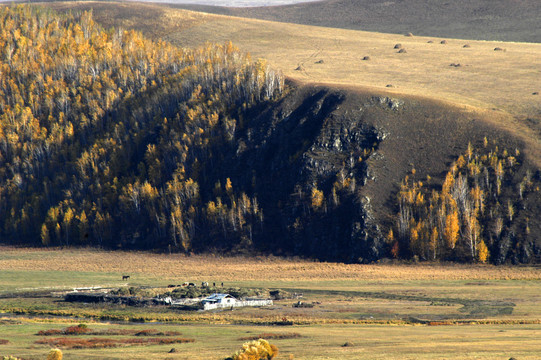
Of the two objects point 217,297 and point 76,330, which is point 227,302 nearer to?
point 217,297

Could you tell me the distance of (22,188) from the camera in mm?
156250

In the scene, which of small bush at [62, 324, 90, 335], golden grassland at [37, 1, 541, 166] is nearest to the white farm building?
small bush at [62, 324, 90, 335]

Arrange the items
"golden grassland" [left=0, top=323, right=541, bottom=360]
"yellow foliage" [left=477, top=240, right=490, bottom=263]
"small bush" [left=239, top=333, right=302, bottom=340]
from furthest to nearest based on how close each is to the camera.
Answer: "yellow foliage" [left=477, top=240, right=490, bottom=263] < "small bush" [left=239, top=333, right=302, bottom=340] < "golden grassland" [left=0, top=323, right=541, bottom=360]

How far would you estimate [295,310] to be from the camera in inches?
2872

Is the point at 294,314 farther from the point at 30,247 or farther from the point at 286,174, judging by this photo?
the point at 30,247

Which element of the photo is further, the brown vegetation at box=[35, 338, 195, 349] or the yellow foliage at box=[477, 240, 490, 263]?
the yellow foliage at box=[477, 240, 490, 263]

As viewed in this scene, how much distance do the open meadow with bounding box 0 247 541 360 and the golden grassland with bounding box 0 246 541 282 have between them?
0.17 metres

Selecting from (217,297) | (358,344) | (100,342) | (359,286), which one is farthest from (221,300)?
(358,344)

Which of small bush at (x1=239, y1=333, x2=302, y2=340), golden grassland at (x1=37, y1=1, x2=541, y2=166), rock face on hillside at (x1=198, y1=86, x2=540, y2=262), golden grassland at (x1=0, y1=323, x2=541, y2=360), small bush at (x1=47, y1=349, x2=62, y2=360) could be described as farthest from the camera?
golden grassland at (x1=37, y1=1, x2=541, y2=166)

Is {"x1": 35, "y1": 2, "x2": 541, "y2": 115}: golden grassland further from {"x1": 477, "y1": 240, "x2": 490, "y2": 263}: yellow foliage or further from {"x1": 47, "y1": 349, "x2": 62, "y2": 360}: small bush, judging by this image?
{"x1": 47, "y1": 349, "x2": 62, "y2": 360}: small bush

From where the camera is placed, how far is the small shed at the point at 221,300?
76.9 m

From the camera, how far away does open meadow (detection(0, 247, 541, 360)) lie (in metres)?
49.1

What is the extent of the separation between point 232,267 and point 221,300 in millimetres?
35889

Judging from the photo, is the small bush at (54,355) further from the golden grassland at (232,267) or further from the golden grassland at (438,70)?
the golden grassland at (438,70)
